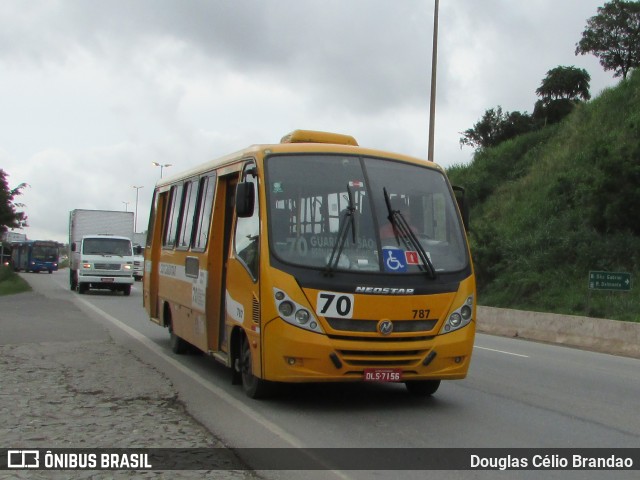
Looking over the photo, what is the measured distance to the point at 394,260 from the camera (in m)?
8.87

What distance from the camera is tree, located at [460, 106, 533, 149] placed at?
5409cm

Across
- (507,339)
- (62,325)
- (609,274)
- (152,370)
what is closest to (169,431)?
(152,370)

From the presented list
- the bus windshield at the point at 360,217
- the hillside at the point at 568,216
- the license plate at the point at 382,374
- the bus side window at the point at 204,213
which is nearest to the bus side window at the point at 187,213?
the bus side window at the point at 204,213

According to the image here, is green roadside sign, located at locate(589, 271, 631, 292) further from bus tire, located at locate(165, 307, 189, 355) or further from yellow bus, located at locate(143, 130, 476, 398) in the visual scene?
yellow bus, located at locate(143, 130, 476, 398)

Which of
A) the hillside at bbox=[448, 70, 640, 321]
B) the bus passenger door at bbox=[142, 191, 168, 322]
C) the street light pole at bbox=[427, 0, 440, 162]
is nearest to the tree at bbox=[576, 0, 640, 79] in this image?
the hillside at bbox=[448, 70, 640, 321]

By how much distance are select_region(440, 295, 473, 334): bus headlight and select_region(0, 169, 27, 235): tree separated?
57807mm

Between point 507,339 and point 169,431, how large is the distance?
13903 millimetres

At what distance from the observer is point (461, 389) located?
414 inches

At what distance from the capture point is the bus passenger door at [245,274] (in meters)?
8.84

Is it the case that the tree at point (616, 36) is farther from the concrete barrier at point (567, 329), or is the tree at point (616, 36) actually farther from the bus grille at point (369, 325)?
the bus grille at point (369, 325)

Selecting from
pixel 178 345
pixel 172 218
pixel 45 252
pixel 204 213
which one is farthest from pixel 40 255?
pixel 204 213

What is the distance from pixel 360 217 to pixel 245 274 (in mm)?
1399

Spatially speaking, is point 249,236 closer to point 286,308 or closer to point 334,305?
point 286,308

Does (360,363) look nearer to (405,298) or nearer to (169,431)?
(405,298)
